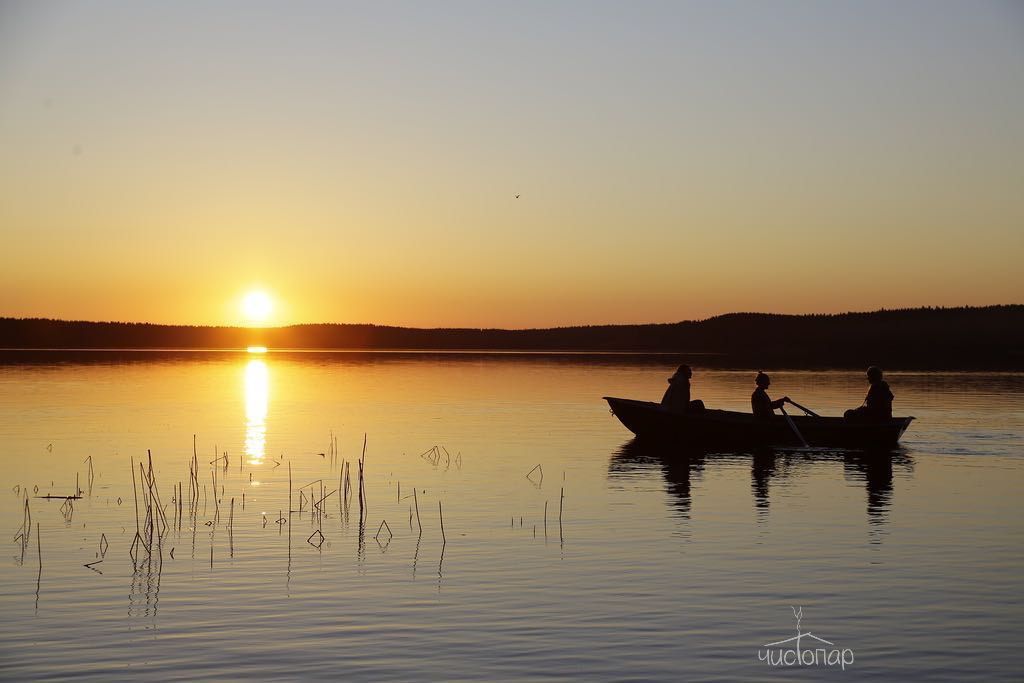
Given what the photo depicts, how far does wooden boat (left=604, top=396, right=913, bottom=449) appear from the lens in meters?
31.5

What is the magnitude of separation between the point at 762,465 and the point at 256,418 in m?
21.0

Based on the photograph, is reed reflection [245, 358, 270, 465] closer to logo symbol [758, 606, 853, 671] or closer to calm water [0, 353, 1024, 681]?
calm water [0, 353, 1024, 681]

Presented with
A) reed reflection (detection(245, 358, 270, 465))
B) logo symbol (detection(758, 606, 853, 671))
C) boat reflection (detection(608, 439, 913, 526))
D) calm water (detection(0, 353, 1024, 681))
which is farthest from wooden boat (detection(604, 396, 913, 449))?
logo symbol (detection(758, 606, 853, 671))

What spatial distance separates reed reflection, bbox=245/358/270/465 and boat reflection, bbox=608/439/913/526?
9103mm

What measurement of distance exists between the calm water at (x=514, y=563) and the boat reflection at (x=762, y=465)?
152 millimetres

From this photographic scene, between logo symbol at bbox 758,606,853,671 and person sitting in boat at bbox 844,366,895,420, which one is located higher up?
person sitting in boat at bbox 844,366,895,420

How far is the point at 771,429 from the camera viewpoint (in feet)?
104

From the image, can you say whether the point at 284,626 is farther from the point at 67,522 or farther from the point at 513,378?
the point at 513,378

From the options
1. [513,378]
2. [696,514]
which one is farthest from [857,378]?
[696,514]

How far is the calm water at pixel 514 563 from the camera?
11.5 meters

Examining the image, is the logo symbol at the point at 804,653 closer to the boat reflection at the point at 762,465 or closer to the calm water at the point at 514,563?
the calm water at the point at 514,563

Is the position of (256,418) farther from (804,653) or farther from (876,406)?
(804,653)

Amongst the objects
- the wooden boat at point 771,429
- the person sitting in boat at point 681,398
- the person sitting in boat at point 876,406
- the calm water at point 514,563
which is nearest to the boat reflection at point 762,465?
the calm water at point 514,563

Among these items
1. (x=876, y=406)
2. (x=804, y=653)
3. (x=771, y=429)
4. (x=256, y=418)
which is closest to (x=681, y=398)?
(x=771, y=429)
